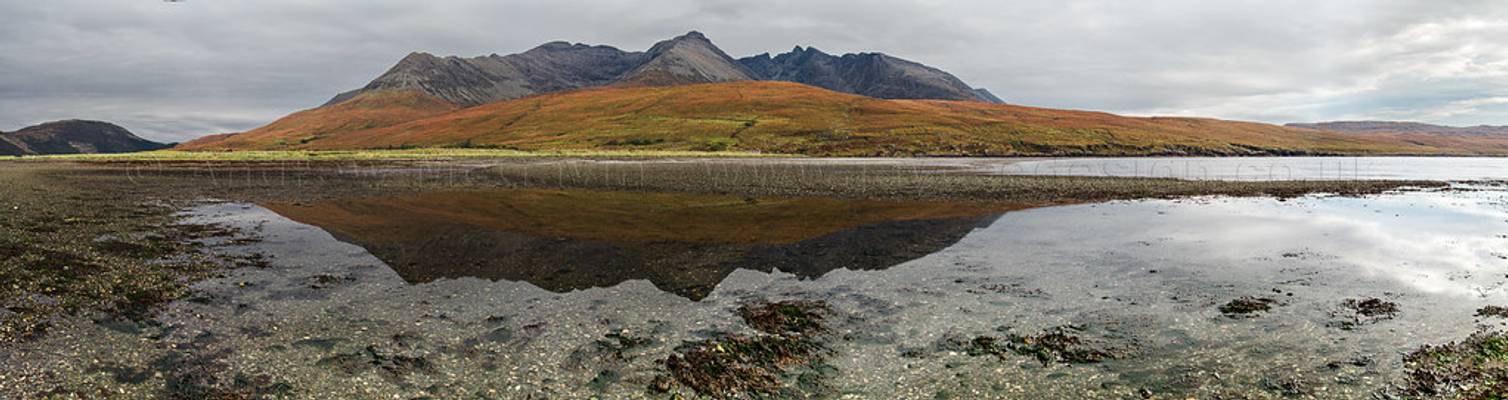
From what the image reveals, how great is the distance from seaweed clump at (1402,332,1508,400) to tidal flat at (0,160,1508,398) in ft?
0.21

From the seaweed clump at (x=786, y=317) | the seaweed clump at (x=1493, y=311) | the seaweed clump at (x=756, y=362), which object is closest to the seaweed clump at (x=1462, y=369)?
the seaweed clump at (x=1493, y=311)

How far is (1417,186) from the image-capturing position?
181 feet

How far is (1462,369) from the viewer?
36.0ft

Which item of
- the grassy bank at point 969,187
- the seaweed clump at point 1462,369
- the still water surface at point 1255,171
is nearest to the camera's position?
the seaweed clump at point 1462,369

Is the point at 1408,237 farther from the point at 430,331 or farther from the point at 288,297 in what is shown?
the point at 288,297

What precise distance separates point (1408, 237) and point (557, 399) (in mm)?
32331

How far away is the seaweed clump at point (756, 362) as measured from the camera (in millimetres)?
10641

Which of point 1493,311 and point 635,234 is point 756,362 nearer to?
point 635,234

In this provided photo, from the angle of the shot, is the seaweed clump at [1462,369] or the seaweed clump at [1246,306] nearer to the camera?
the seaweed clump at [1462,369]

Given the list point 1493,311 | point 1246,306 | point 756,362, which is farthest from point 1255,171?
point 756,362

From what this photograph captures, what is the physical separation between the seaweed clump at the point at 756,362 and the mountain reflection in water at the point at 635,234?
11.7 feet

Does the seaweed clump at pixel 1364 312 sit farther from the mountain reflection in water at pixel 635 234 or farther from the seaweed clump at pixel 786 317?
the seaweed clump at pixel 786 317

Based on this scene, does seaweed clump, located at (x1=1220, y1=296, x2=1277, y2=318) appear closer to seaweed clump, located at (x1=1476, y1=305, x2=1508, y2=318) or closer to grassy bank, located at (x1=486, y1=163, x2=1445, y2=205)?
seaweed clump, located at (x1=1476, y1=305, x2=1508, y2=318)

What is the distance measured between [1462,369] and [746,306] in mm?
12408
